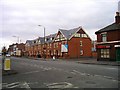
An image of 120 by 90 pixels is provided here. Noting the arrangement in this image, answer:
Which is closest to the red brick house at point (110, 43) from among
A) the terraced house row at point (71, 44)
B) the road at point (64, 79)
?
the road at point (64, 79)

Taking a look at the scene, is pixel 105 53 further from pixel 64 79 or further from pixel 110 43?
pixel 64 79

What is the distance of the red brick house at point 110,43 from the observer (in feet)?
128

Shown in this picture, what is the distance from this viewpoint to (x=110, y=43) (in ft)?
132

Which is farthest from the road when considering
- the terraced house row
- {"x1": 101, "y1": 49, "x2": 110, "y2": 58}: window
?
the terraced house row

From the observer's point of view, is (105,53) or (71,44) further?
(71,44)

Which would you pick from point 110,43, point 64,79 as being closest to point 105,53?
point 110,43

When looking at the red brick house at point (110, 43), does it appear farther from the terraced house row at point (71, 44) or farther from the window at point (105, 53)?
the terraced house row at point (71, 44)

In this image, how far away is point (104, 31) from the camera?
1655 inches

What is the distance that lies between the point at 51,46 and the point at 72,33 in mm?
12988

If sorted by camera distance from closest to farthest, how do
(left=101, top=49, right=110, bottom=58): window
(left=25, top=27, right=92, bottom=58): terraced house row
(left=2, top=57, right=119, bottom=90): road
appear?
(left=2, top=57, right=119, bottom=90): road, (left=101, top=49, right=110, bottom=58): window, (left=25, top=27, right=92, bottom=58): terraced house row

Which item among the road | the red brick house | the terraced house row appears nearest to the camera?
the road

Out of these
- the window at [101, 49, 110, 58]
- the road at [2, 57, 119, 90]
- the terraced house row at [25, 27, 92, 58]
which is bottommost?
the road at [2, 57, 119, 90]

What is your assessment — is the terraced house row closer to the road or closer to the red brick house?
the red brick house

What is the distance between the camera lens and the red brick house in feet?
128
